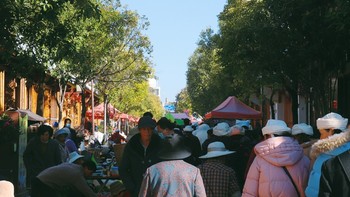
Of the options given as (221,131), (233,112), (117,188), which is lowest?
(117,188)

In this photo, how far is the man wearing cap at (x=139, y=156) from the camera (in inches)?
351

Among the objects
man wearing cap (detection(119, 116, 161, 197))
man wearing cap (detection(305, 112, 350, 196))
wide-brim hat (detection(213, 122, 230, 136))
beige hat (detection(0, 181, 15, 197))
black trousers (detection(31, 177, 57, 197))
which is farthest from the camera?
wide-brim hat (detection(213, 122, 230, 136))

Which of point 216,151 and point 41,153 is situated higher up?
point 216,151

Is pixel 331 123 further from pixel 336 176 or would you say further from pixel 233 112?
pixel 233 112

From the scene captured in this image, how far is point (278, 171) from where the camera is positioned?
7160mm

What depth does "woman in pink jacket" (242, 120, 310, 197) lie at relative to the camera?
23.3 feet

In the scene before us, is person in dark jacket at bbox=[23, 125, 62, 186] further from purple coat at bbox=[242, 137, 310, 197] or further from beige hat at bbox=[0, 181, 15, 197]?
beige hat at bbox=[0, 181, 15, 197]

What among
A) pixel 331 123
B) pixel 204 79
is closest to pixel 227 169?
pixel 331 123

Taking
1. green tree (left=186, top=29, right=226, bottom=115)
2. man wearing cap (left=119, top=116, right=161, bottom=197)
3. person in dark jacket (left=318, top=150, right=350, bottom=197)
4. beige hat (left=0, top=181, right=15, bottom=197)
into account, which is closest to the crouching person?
man wearing cap (left=119, top=116, right=161, bottom=197)

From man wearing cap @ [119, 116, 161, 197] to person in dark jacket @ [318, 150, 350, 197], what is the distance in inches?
116

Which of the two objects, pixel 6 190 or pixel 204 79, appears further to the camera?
pixel 204 79

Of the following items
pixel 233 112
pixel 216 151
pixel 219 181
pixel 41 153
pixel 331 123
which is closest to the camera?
pixel 331 123

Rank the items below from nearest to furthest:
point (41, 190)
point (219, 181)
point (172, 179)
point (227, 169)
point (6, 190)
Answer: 1. point (6, 190)
2. point (172, 179)
3. point (219, 181)
4. point (227, 169)
5. point (41, 190)

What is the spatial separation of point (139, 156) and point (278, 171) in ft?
7.71
